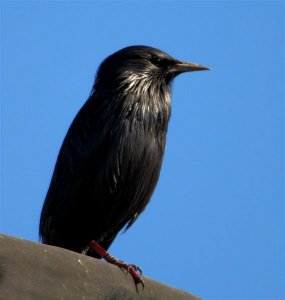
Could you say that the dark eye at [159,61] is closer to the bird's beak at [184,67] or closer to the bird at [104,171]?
the bird's beak at [184,67]

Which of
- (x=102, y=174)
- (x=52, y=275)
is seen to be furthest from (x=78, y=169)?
(x=52, y=275)

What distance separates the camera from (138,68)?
21.4 ft

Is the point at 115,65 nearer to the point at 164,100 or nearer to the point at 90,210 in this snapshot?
the point at 164,100

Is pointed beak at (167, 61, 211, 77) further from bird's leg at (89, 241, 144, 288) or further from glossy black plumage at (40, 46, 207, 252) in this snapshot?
bird's leg at (89, 241, 144, 288)

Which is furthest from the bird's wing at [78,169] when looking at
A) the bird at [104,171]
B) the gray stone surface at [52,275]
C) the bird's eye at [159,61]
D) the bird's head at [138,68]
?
the gray stone surface at [52,275]

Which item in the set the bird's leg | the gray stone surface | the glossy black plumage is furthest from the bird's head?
the gray stone surface

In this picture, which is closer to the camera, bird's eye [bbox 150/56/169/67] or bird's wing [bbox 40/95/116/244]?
bird's wing [bbox 40/95/116/244]

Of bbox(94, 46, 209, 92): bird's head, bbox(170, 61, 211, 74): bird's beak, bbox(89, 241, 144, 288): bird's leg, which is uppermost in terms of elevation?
bbox(170, 61, 211, 74): bird's beak

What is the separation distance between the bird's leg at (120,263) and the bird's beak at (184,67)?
65.4 inches

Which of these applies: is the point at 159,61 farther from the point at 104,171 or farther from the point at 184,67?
the point at 104,171

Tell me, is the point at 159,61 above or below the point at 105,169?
above

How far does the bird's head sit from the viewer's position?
630cm

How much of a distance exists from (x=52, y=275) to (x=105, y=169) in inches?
86.0

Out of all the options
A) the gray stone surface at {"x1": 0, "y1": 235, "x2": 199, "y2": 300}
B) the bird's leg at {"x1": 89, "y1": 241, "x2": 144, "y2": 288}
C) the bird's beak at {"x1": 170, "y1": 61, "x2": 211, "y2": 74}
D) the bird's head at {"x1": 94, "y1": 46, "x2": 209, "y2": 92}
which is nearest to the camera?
the gray stone surface at {"x1": 0, "y1": 235, "x2": 199, "y2": 300}
